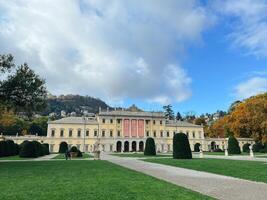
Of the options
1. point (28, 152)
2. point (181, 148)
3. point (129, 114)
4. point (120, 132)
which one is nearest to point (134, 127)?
point (129, 114)

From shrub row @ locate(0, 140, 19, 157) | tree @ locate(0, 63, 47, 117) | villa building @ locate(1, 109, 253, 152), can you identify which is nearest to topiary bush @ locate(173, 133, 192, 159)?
tree @ locate(0, 63, 47, 117)

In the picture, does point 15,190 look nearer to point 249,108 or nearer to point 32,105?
point 32,105

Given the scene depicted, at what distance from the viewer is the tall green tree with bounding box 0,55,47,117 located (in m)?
21.3

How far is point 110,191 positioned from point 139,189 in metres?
0.92

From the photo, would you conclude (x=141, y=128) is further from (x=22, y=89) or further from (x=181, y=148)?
(x=22, y=89)

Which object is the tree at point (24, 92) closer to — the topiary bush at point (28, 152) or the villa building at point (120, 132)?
the topiary bush at point (28, 152)

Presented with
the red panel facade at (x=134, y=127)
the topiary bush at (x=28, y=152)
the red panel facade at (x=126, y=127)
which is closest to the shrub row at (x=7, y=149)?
the topiary bush at (x=28, y=152)

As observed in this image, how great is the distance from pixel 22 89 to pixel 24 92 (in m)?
0.27

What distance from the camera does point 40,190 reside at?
27.7ft

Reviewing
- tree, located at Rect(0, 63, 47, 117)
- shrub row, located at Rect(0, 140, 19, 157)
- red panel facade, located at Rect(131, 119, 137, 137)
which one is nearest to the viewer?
tree, located at Rect(0, 63, 47, 117)

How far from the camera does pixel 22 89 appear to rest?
2167cm

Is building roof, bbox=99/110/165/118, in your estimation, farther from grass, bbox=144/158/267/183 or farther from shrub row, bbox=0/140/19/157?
grass, bbox=144/158/267/183

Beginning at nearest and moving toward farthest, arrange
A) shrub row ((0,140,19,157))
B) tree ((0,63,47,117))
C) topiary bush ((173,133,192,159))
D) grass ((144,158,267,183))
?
1. grass ((144,158,267,183))
2. tree ((0,63,47,117))
3. topiary bush ((173,133,192,159))
4. shrub row ((0,140,19,157))

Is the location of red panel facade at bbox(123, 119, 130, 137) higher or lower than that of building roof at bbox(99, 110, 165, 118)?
lower
